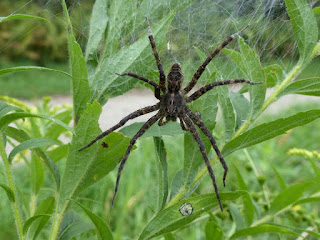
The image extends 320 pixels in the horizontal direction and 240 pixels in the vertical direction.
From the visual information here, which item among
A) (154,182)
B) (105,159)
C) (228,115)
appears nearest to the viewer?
(105,159)

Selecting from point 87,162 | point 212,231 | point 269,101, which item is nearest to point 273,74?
point 269,101

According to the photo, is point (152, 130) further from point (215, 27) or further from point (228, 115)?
point (215, 27)

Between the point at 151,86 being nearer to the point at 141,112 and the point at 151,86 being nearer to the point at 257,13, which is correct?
the point at 141,112

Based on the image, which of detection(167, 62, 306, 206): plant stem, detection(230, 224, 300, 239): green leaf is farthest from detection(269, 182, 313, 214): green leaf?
detection(167, 62, 306, 206): plant stem

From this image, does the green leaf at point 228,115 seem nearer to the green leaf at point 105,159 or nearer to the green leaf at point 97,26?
the green leaf at point 105,159

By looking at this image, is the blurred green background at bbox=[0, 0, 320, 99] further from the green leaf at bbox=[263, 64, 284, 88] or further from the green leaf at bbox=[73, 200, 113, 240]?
the green leaf at bbox=[73, 200, 113, 240]

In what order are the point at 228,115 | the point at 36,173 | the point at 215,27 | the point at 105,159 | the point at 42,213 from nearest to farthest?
the point at 105,159 < the point at 228,115 < the point at 42,213 < the point at 36,173 < the point at 215,27

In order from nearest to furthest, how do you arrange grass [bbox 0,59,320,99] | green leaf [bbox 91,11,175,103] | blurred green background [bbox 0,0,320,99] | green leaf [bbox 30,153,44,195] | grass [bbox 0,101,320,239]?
green leaf [bbox 91,11,175,103], green leaf [bbox 30,153,44,195], blurred green background [bbox 0,0,320,99], grass [bbox 0,101,320,239], grass [bbox 0,59,320,99]
